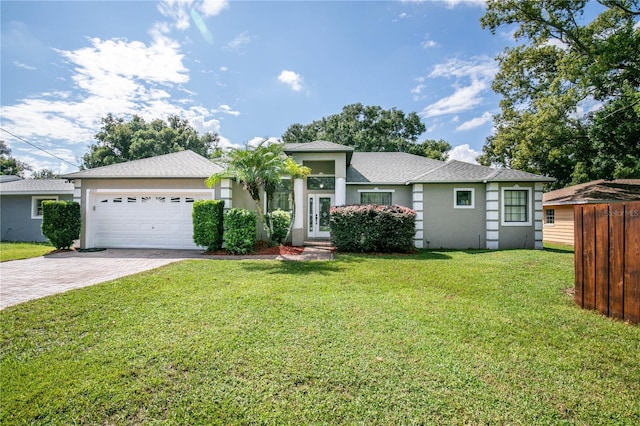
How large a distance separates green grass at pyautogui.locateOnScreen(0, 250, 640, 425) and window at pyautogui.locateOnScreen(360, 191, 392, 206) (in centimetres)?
857

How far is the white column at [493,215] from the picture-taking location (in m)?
12.9

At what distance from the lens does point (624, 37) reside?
11195 millimetres

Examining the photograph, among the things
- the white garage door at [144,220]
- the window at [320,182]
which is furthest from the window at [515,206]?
the white garage door at [144,220]

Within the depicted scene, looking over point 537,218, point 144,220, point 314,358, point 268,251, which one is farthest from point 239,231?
point 537,218

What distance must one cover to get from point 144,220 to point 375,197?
10.8 meters

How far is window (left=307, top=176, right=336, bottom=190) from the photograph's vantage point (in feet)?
49.0

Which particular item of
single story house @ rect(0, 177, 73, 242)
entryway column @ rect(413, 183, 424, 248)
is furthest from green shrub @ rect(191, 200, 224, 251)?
single story house @ rect(0, 177, 73, 242)

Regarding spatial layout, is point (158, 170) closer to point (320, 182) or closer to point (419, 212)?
point (320, 182)

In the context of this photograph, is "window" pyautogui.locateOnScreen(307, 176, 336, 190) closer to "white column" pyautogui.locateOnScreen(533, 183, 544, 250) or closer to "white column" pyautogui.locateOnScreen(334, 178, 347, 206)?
"white column" pyautogui.locateOnScreen(334, 178, 347, 206)

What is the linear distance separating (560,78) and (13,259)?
2473cm

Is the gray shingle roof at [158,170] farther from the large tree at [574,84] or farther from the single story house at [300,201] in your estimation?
the large tree at [574,84]

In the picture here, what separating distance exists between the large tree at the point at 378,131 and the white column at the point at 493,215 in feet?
58.1

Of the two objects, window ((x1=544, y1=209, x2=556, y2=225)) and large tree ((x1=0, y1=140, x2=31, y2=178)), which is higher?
large tree ((x1=0, y1=140, x2=31, y2=178))

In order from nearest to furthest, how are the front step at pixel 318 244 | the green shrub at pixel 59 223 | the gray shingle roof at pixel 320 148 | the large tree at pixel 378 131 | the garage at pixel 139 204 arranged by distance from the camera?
the green shrub at pixel 59 223
the garage at pixel 139 204
the gray shingle roof at pixel 320 148
the front step at pixel 318 244
the large tree at pixel 378 131
